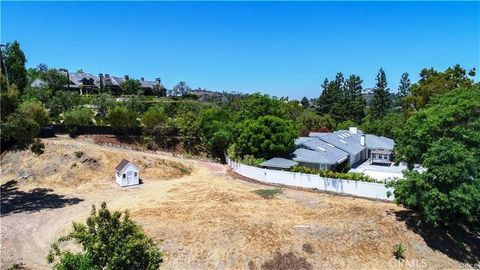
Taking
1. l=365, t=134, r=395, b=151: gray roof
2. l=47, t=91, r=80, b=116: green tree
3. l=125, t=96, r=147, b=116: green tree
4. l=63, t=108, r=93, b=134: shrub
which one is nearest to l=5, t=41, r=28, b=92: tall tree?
l=47, t=91, r=80, b=116: green tree

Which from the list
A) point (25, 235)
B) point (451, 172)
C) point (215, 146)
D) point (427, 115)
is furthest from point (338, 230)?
point (215, 146)

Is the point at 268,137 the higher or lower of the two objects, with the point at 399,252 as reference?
higher

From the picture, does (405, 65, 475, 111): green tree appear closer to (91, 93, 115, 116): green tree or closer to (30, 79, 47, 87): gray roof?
(91, 93, 115, 116): green tree

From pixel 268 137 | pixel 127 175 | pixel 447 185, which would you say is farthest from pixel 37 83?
pixel 447 185

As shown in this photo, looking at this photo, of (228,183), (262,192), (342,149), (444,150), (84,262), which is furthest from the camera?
(342,149)

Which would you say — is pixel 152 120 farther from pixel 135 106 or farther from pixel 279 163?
pixel 279 163

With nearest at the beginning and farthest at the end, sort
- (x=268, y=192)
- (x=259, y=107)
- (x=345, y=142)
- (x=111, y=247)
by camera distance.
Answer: (x=111, y=247) → (x=268, y=192) → (x=259, y=107) → (x=345, y=142)

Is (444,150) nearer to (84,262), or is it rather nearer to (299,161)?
(299,161)
